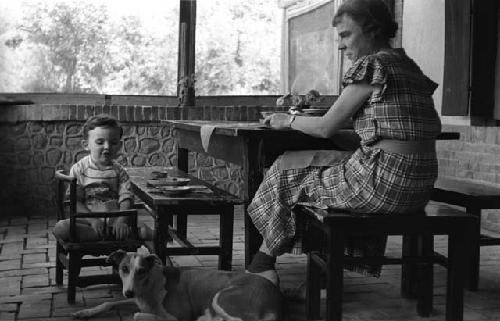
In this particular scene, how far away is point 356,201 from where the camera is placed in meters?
3.27

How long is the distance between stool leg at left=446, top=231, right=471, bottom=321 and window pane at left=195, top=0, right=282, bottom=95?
443cm

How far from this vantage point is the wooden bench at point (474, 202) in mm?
3959

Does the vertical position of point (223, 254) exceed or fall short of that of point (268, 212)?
it falls short

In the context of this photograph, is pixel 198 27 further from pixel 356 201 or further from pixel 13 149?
pixel 356 201

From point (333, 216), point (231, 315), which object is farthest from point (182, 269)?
point (333, 216)

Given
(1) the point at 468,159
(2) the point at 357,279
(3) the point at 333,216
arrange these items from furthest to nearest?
1. (1) the point at 468,159
2. (2) the point at 357,279
3. (3) the point at 333,216

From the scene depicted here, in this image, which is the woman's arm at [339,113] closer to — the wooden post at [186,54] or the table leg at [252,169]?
the table leg at [252,169]

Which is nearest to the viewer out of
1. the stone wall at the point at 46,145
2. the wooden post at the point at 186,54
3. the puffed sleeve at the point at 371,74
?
the puffed sleeve at the point at 371,74

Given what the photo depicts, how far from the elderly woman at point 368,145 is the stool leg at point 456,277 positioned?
23 cm

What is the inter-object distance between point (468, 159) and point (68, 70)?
11.7ft

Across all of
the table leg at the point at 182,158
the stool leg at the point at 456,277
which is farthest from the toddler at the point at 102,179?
the table leg at the point at 182,158

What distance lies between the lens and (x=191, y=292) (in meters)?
3.36

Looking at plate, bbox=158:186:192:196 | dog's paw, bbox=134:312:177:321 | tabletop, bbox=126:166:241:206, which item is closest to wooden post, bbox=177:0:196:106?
tabletop, bbox=126:166:241:206

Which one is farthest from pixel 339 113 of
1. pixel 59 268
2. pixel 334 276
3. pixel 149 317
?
pixel 59 268
